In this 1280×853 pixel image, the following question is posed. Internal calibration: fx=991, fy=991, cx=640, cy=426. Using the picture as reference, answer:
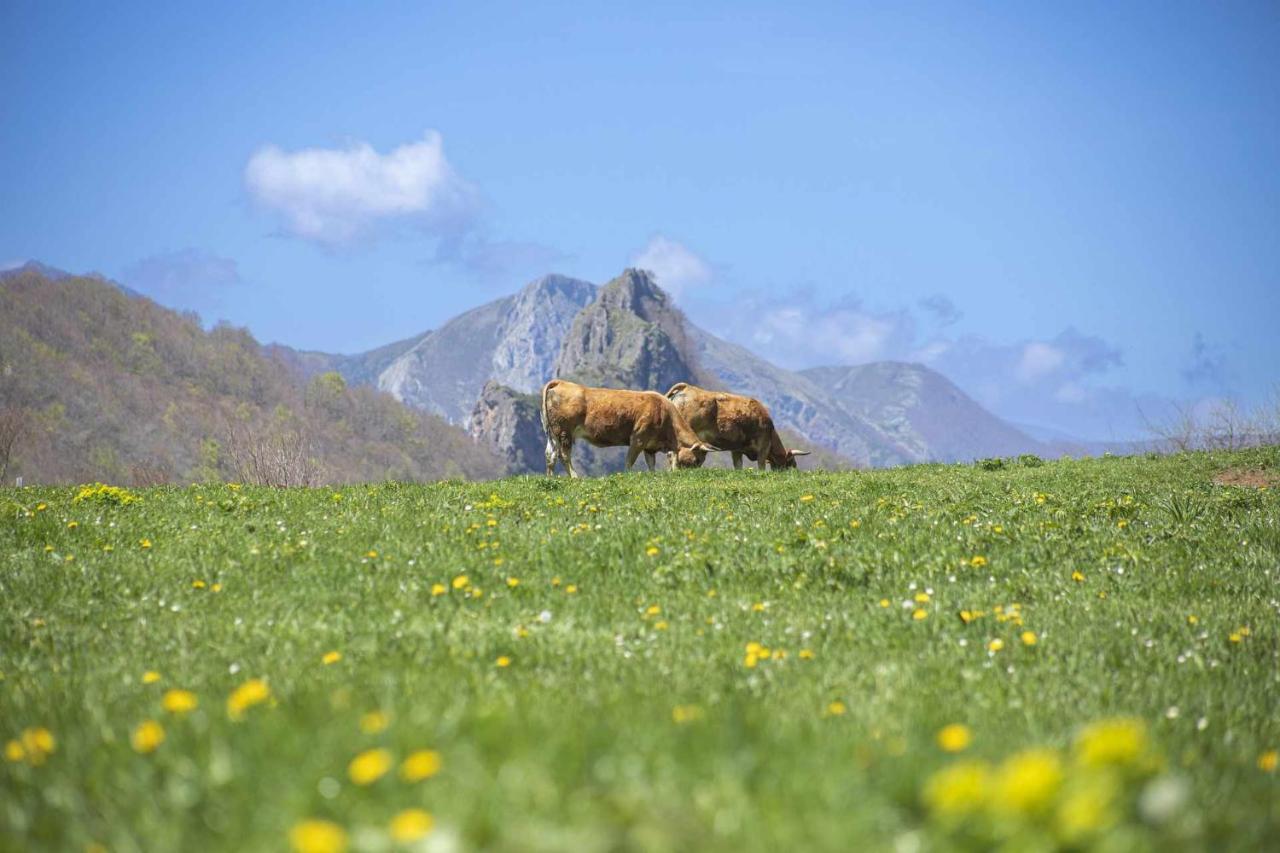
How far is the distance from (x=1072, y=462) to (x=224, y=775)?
30.9 metres

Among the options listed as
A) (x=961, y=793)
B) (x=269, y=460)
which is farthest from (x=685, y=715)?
(x=269, y=460)

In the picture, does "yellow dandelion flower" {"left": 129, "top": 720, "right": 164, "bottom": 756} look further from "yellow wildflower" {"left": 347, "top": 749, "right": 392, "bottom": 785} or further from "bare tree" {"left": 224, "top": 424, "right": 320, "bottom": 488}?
"bare tree" {"left": 224, "top": 424, "right": 320, "bottom": 488}

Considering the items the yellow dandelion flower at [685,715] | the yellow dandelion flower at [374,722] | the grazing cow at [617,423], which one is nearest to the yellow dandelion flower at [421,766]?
the yellow dandelion flower at [374,722]

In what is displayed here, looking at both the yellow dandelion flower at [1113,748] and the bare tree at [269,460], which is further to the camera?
the bare tree at [269,460]

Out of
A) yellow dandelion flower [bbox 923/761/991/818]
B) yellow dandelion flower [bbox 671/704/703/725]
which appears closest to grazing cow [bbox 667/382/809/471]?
yellow dandelion flower [bbox 671/704/703/725]

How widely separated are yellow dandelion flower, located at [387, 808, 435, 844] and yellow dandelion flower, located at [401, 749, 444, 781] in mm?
252

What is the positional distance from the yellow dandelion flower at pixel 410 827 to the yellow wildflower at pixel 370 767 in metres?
0.33

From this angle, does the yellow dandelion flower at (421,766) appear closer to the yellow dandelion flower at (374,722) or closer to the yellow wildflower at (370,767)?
the yellow wildflower at (370,767)

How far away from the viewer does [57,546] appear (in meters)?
12.5

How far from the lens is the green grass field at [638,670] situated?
3.16 m

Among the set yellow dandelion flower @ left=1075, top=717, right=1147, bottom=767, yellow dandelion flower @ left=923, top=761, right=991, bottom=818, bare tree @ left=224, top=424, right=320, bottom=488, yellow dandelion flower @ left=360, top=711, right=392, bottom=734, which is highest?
bare tree @ left=224, top=424, right=320, bottom=488

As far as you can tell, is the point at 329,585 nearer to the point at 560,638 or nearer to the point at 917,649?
the point at 560,638

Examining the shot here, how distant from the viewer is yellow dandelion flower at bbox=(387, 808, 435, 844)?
9.16ft

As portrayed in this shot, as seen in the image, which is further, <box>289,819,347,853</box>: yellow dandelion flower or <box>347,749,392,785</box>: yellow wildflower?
<box>347,749,392,785</box>: yellow wildflower
